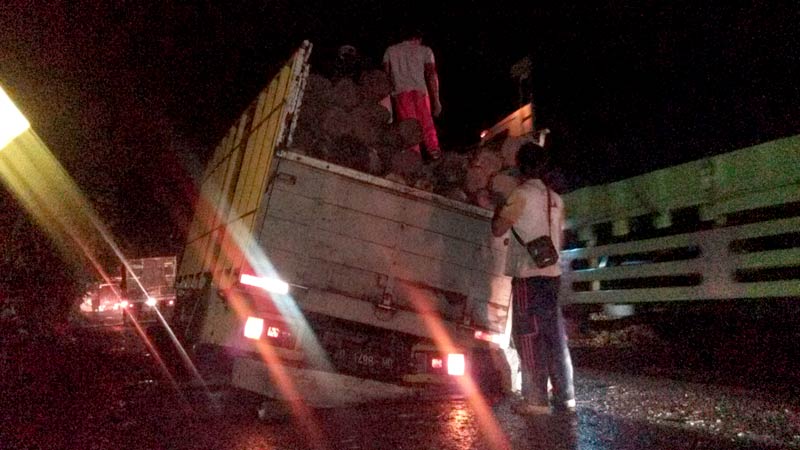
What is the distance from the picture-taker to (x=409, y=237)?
19.0ft

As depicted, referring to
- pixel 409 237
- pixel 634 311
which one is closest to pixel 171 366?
pixel 409 237

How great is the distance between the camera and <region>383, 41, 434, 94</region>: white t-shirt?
8.57 meters

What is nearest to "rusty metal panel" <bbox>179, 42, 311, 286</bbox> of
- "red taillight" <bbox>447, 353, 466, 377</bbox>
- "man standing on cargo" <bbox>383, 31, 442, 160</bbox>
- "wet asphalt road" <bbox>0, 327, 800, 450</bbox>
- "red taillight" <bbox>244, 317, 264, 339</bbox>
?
"red taillight" <bbox>244, 317, 264, 339</bbox>

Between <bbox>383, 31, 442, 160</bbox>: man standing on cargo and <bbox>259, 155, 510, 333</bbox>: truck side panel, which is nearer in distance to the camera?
<bbox>259, 155, 510, 333</bbox>: truck side panel

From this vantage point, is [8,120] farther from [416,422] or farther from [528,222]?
[528,222]

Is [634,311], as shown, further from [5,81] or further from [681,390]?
[5,81]

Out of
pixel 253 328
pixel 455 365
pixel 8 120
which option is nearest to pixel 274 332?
pixel 253 328

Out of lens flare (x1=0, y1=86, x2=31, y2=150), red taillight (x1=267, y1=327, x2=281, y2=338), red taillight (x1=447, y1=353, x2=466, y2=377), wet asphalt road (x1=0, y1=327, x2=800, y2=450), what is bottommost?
wet asphalt road (x1=0, y1=327, x2=800, y2=450)

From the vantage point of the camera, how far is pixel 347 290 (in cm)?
559

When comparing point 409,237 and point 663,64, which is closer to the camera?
point 409,237

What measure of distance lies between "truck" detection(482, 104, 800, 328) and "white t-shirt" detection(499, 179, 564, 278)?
217cm

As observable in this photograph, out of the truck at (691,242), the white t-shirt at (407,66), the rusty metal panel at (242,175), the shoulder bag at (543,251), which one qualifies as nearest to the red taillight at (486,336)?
the shoulder bag at (543,251)

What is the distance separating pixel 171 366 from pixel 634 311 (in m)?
5.48

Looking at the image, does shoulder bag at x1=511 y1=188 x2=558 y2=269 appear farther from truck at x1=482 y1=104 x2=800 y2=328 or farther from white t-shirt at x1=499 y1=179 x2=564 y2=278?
truck at x1=482 y1=104 x2=800 y2=328
